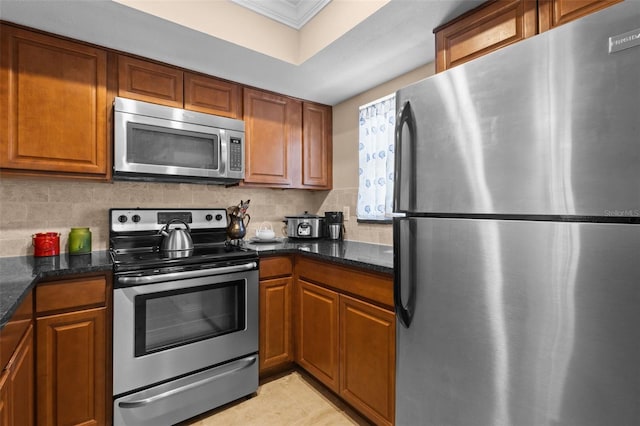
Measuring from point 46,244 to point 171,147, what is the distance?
0.91m

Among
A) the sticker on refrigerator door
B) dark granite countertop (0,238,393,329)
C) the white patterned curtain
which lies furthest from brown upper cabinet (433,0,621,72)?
dark granite countertop (0,238,393,329)

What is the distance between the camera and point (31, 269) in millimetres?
1527

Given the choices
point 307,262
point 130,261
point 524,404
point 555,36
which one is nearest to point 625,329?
point 524,404

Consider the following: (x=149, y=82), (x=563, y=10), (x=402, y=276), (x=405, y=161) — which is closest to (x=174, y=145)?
(x=149, y=82)

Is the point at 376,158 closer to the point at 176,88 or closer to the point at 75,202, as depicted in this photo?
the point at 176,88

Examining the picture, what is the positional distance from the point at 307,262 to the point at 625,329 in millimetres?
1643

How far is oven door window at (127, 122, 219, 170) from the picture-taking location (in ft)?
6.40

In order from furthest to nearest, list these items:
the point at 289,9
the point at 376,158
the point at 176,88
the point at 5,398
Answer: the point at 376,158 → the point at 176,88 → the point at 289,9 → the point at 5,398

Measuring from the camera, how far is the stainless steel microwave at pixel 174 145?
192 cm

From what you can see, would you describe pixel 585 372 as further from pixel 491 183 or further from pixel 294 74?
pixel 294 74

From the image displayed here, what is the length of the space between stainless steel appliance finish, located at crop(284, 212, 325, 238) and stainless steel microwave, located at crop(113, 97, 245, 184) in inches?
24.4

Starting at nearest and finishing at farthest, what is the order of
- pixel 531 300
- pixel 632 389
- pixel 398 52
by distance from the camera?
1. pixel 632 389
2. pixel 531 300
3. pixel 398 52

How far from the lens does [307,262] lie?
2176 millimetres

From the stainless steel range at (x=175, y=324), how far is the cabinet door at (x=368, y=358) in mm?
621
